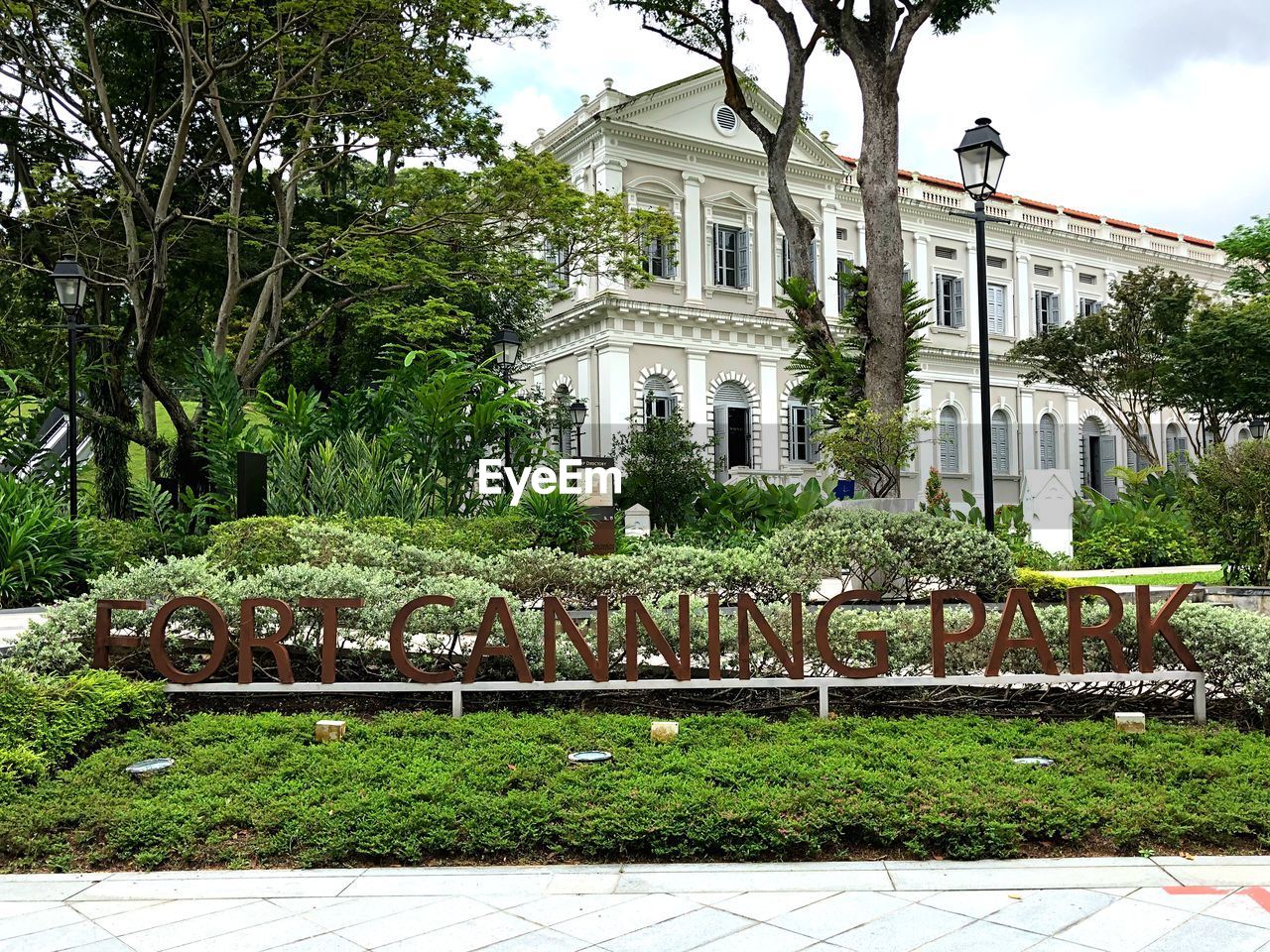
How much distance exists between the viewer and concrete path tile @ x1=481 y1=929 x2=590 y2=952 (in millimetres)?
3355

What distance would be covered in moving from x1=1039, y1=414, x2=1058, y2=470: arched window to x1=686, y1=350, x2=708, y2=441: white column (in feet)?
47.9

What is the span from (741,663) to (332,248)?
522 inches

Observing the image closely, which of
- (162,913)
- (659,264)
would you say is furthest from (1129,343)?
(162,913)

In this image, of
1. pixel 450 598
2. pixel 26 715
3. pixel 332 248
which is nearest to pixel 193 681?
pixel 26 715

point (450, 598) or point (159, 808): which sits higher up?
point (450, 598)

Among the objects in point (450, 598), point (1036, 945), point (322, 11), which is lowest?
point (1036, 945)

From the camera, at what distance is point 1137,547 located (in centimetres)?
1702

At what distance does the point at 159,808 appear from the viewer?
4.54m

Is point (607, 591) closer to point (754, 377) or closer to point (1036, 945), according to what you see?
point (1036, 945)

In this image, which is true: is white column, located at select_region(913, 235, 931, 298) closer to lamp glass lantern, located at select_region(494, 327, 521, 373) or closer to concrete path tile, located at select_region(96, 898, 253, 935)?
lamp glass lantern, located at select_region(494, 327, 521, 373)

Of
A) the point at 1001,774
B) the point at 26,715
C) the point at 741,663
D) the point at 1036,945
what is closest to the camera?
the point at 1036,945

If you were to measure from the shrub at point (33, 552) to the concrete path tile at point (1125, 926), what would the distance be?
1019cm

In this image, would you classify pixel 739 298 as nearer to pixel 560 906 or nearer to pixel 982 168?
pixel 982 168

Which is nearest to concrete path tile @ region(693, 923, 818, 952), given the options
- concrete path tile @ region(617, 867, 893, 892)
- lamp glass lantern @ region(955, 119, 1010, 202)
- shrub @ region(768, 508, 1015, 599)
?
concrete path tile @ region(617, 867, 893, 892)
